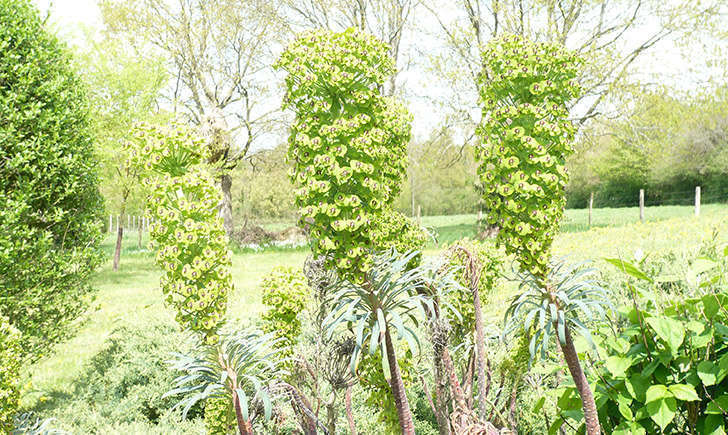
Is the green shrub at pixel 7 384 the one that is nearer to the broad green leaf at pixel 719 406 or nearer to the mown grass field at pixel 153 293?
the mown grass field at pixel 153 293

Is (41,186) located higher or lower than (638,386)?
higher

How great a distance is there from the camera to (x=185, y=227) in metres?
1.73

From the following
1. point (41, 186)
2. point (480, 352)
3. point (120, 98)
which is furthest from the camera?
point (120, 98)

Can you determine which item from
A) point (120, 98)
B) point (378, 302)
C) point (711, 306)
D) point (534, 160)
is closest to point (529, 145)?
point (534, 160)

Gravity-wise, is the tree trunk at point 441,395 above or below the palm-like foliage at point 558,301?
below

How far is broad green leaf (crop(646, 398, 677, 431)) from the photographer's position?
6.16 ft

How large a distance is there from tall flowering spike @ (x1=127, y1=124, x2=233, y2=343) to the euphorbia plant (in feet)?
3.69

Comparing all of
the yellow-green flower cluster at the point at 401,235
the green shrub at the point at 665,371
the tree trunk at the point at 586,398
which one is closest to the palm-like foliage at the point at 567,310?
the tree trunk at the point at 586,398

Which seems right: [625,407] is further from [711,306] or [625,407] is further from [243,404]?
[243,404]

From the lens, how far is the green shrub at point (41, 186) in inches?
203

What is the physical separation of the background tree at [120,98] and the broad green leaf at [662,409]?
48.2 feet

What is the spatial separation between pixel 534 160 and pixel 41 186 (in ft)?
19.7

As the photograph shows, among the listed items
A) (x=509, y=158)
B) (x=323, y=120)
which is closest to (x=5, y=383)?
(x=323, y=120)

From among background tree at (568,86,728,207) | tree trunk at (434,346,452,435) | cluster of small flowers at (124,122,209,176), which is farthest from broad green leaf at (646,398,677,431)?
background tree at (568,86,728,207)
